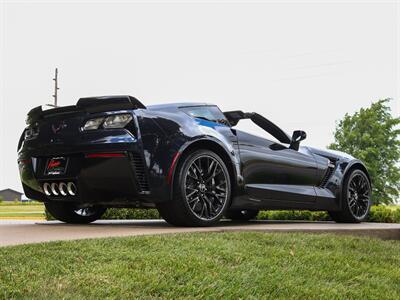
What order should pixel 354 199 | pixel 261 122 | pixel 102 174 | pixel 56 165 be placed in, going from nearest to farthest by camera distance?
1. pixel 102 174
2. pixel 56 165
3. pixel 261 122
4. pixel 354 199

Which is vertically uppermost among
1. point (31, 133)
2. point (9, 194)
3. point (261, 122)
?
point (261, 122)

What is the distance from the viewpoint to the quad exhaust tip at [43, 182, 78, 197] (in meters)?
5.82

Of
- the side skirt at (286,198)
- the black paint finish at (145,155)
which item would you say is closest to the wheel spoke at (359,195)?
the side skirt at (286,198)

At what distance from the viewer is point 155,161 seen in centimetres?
536

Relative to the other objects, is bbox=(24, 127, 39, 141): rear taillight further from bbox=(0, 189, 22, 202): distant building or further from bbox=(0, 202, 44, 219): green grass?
bbox=(0, 189, 22, 202): distant building

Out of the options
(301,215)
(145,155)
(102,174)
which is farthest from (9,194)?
(145,155)

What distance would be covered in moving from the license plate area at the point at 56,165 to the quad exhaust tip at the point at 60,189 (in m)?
0.15

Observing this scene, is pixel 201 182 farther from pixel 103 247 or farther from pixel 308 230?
pixel 103 247

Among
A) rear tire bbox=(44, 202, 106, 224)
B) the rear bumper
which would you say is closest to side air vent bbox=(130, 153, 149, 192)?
the rear bumper

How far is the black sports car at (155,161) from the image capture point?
5.39m

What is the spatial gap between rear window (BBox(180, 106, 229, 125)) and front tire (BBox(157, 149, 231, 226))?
52 cm

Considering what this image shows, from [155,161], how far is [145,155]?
0.11m

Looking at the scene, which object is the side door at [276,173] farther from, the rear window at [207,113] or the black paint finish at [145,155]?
the rear window at [207,113]

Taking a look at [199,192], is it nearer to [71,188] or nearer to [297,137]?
[71,188]
